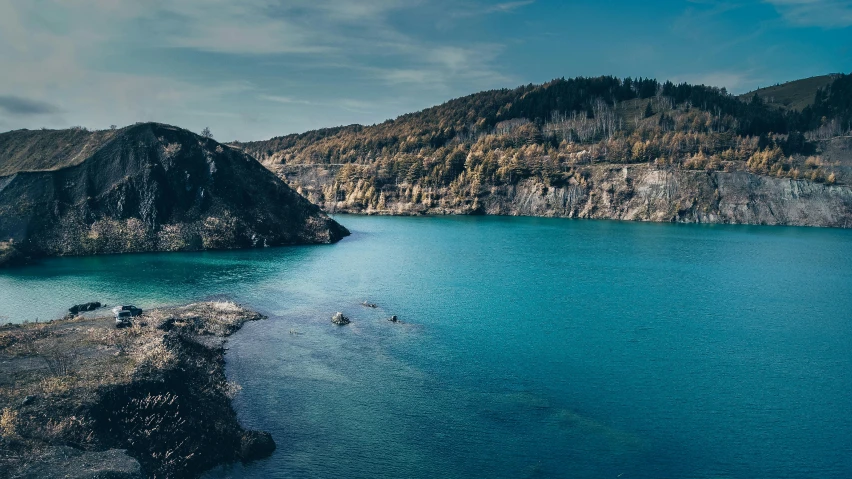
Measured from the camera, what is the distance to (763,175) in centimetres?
19988

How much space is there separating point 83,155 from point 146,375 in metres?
110

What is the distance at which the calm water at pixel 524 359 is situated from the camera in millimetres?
31969

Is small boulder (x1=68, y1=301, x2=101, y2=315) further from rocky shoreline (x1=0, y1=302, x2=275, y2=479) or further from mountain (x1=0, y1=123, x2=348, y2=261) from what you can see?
mountain (x1=0, y1=123, x2=348, y2=261)

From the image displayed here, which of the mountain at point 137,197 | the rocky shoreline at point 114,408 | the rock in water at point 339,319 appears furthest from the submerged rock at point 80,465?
the mountain at point 137,197

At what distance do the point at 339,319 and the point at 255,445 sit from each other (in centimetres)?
2880

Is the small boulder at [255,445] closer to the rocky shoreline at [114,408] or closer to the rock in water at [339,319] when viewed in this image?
the rocky shoreline at [114,408]

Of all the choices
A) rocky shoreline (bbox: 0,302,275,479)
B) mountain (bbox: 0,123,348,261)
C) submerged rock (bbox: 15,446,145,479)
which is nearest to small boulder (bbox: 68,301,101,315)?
rocky shoreline (bbox: 0,302,275,479)

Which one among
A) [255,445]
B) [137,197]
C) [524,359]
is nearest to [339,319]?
[524,359]

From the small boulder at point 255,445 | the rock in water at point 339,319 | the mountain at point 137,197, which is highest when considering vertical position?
the mountain at point 137,197

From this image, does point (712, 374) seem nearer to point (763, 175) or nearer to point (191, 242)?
point (191, 242)

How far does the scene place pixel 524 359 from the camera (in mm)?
48438

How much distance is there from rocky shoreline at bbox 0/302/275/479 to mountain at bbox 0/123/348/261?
68.9 meters

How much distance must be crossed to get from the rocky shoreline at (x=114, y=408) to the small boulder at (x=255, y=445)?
0.20 ft

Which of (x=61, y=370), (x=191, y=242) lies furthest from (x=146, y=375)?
(x=191, y=242)
